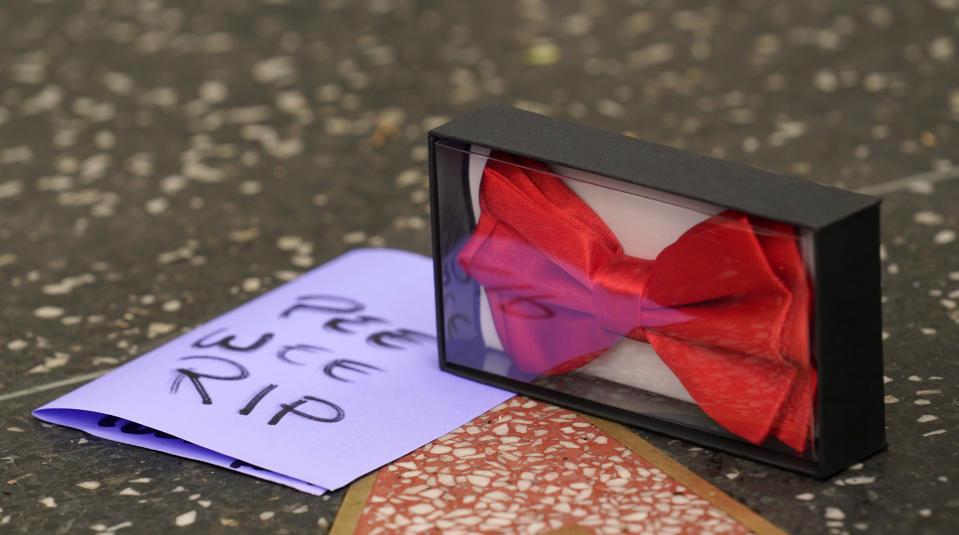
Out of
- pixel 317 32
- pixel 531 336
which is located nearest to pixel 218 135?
pixel 317 32

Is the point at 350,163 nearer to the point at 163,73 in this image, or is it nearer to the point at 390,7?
the point at 163,73

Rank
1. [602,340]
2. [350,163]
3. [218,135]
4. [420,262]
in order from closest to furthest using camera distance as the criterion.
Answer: [602,340] → [420,262] → [350,163] → [218,135]

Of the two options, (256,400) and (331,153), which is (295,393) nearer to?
(256,400)

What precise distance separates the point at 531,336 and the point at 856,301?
268mm

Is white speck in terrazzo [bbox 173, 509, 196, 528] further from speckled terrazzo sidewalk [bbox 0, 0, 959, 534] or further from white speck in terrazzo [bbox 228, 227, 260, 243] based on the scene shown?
white speck in terrazzo [bbox 228, 227, 260, 243]

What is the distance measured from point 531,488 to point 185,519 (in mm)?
247

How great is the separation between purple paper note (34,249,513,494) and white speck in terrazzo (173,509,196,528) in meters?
0.06

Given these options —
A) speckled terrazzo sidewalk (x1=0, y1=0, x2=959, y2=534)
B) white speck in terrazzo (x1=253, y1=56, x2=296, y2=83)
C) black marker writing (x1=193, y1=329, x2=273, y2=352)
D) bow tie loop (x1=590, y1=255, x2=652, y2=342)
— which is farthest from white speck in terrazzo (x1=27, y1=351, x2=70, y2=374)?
white speck in terrazzo (x1=253, y1=56, x2=296, y2=83)

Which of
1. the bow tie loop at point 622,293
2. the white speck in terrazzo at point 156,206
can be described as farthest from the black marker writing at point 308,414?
the white speck in terrazzo at point 156,206

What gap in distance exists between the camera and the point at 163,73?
1.89 metres

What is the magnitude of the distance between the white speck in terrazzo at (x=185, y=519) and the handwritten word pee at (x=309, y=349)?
0.12 m

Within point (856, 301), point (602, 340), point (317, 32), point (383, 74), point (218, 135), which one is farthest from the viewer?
point (317, 32)

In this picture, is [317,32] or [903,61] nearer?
[903,61]

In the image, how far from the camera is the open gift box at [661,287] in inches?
30.8
